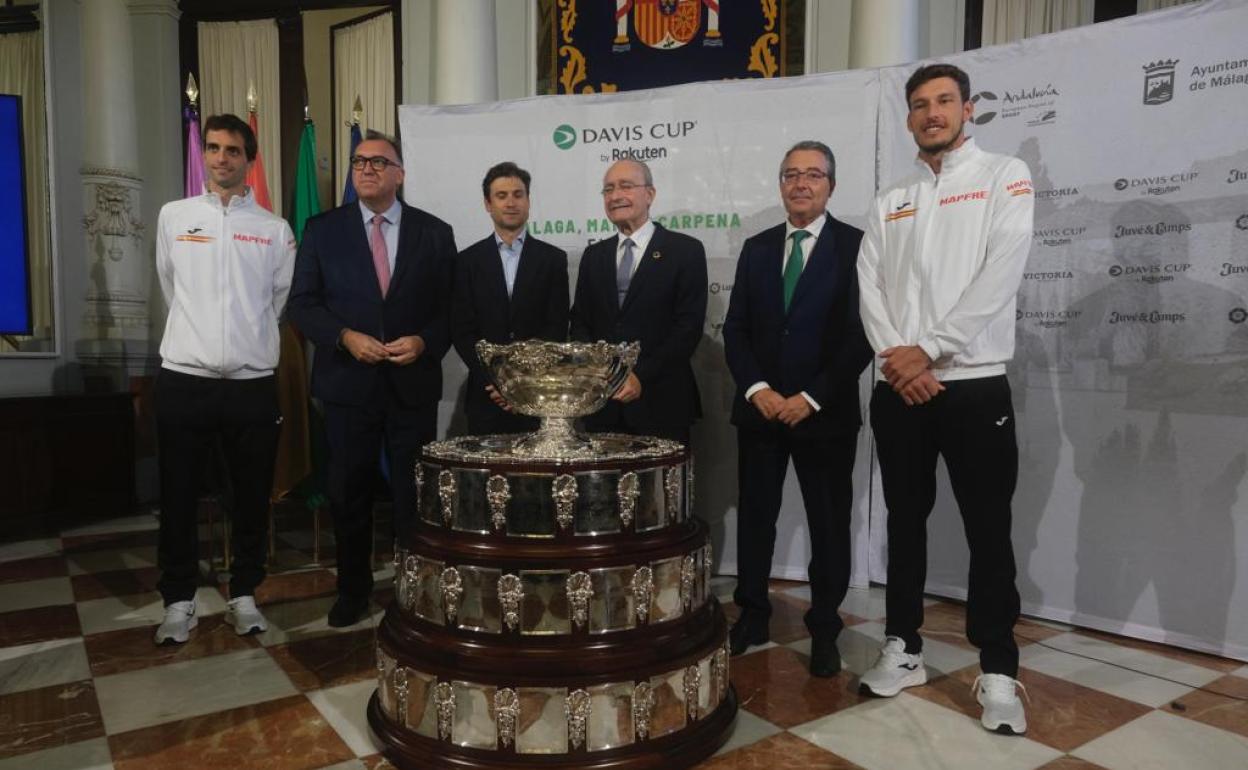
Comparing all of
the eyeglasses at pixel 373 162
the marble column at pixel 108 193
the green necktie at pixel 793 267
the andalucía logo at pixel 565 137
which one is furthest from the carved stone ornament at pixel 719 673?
the marble column at pixel 108 193

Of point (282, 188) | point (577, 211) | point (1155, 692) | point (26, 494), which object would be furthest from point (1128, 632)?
point (282, 188)

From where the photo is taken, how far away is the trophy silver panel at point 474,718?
1596 mm

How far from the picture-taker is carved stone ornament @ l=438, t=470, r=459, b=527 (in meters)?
1.69

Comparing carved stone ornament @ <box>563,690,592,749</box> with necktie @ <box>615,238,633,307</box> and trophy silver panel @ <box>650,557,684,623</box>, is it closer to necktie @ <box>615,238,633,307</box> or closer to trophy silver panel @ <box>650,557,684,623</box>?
trophy silver panel @ <box>650,557,684,623</box>

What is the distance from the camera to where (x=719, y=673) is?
1.84 m

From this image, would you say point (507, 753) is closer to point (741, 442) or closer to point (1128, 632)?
point (741, 442)

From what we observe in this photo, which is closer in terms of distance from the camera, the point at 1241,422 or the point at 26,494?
the point at 1241,422

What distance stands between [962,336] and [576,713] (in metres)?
1.17

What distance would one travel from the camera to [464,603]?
5.41ft

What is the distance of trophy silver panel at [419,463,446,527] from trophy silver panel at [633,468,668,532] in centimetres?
41

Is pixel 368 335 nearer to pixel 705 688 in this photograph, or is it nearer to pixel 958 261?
pixel 705 688

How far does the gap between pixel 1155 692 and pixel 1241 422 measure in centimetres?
83

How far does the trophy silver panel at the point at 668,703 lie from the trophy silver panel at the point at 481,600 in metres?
0.34

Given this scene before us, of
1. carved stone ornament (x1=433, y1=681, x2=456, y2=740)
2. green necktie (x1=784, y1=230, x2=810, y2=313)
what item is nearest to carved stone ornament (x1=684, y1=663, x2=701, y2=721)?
carved stone ornament (x1=433, y1=681, x2=456, y2=740)
